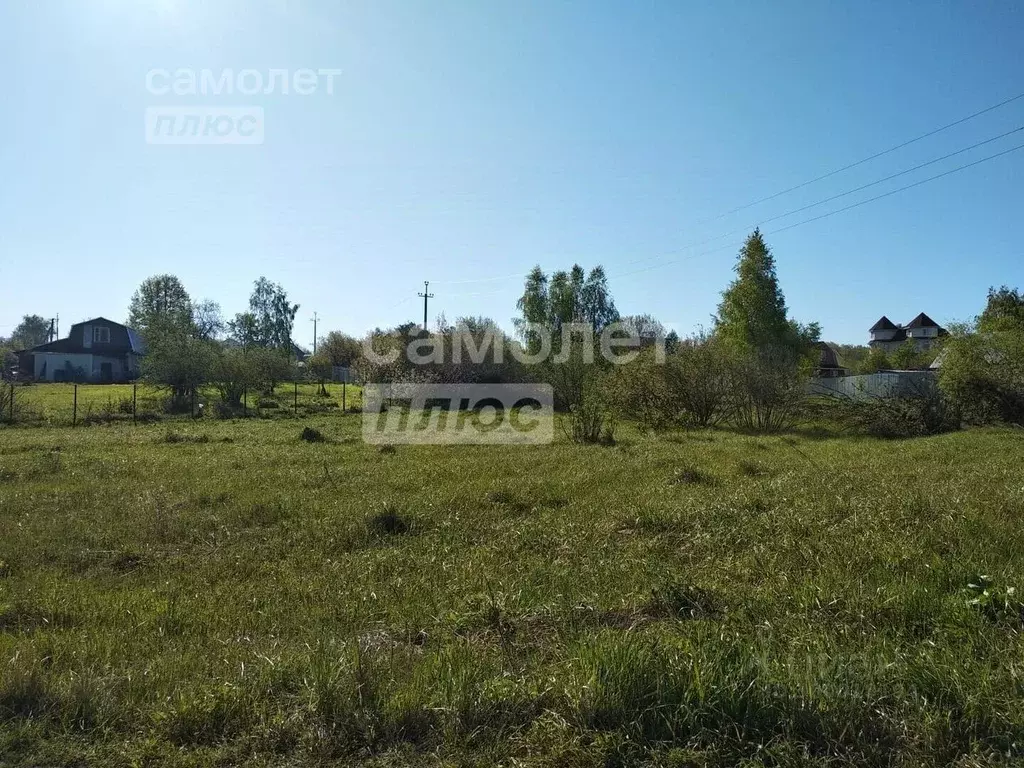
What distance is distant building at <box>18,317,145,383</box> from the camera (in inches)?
2042

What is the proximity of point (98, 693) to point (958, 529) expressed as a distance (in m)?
7.42

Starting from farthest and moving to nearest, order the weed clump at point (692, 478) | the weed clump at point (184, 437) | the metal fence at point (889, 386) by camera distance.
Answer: the metal fence at point (889, 386)
the weed clump at point (184, 437)
the weed clump at point (692, 478)

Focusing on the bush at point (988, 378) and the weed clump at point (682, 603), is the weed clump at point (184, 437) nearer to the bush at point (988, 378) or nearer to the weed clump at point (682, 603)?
the weed clump at point (682, 603)

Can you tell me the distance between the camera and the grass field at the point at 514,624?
2.78 m

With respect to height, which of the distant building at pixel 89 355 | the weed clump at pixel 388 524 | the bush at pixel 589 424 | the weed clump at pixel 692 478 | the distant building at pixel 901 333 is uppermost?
the distant building at pixel 901 333

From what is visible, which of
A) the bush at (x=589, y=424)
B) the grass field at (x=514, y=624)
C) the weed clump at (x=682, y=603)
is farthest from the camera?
the bush at (x=589, y=424)

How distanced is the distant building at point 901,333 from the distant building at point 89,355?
277 feet

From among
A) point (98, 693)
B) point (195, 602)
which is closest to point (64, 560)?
point (195, 602)

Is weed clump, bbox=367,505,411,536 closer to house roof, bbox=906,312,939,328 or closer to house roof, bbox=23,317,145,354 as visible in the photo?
house roof, bbox=23,317,145,354

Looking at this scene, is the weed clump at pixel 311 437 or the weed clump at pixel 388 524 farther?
the weed clump at pixel 311 437

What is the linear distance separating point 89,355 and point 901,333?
321 feet

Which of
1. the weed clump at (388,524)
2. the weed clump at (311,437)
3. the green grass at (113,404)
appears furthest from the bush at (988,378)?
the green grass at (113,404)

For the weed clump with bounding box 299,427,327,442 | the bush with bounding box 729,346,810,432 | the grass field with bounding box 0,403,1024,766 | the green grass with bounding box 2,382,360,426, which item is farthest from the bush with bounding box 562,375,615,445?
the green grass with bounding box 2,382,360,426

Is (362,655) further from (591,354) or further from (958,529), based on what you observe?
(591,354)
